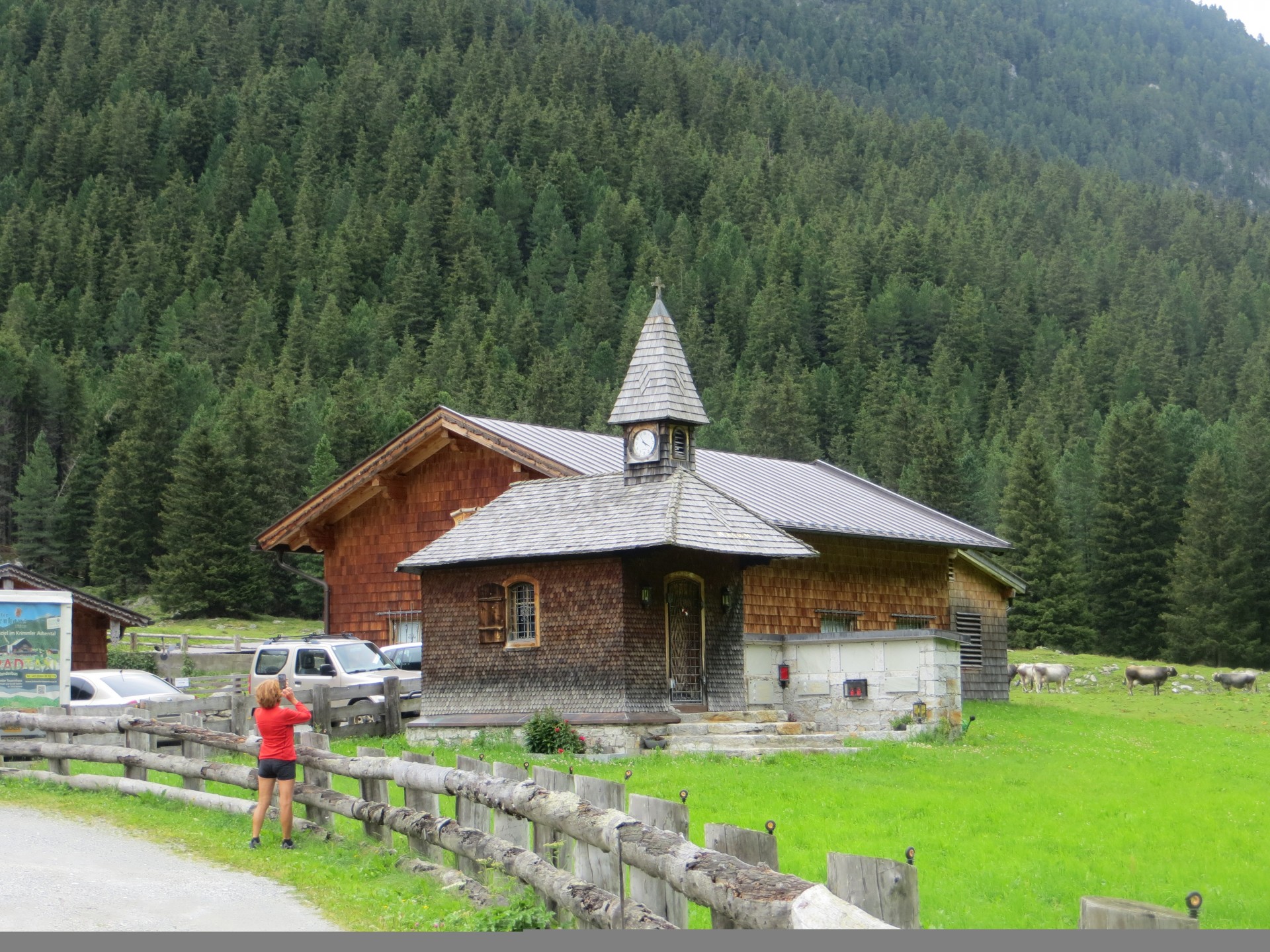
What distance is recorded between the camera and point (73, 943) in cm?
863

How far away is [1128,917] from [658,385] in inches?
876

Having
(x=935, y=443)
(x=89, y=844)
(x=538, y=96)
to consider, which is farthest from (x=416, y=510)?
(x=538, y=96)

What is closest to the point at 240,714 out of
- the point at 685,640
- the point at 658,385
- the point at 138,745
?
the point at 138,745

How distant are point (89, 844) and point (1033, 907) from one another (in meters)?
8.30

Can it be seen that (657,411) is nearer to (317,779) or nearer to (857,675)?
(857,675)

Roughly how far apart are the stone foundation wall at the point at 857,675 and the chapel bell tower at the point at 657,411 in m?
3.55

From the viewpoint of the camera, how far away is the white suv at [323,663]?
93.6 ft

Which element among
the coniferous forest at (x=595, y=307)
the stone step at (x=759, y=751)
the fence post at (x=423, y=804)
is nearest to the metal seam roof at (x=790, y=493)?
the stone step at (x=759, y=751)

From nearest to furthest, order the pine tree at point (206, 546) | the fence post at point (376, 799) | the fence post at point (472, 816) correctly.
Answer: the fence post at point (472, 816)
the fence post at point (376, 799)
the pine tree at point (206, 546)

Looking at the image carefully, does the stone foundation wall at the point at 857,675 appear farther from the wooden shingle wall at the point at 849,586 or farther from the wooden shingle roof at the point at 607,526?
the wooden shingle roof at the point at 607,526

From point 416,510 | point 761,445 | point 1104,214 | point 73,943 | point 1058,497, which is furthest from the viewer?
point 1104,214

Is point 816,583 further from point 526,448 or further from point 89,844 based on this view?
point 89,844

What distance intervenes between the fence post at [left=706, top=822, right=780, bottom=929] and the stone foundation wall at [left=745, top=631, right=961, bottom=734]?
724 inches

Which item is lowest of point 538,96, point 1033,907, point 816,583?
point 1033,907
